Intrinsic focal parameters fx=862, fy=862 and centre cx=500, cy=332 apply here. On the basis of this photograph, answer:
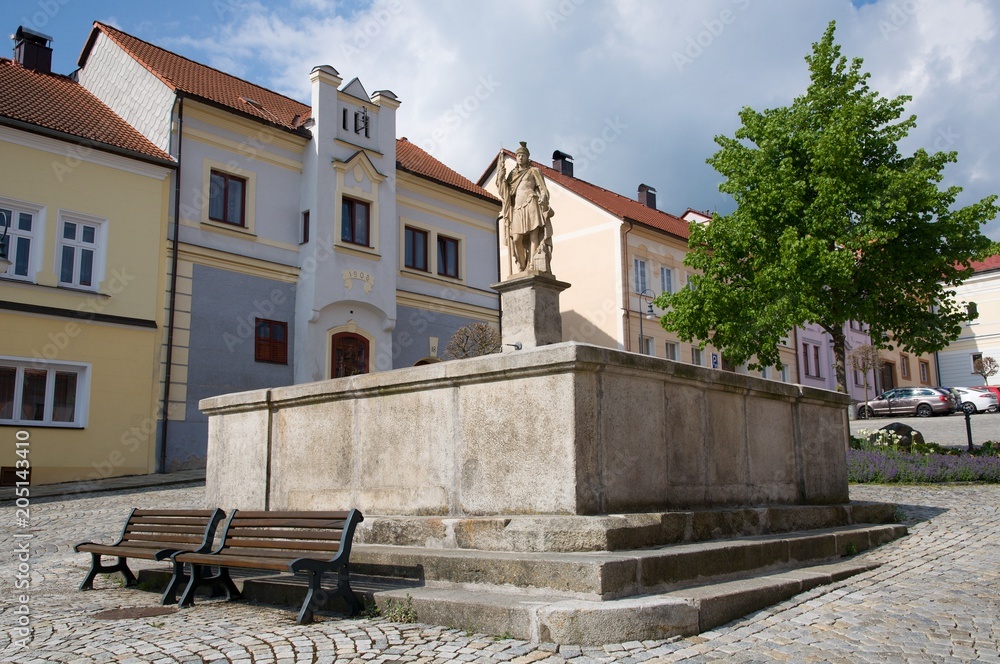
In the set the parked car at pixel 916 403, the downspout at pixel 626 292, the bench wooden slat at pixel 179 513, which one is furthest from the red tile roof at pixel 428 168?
the parked car at pixel 916 403

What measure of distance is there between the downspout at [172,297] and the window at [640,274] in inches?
759

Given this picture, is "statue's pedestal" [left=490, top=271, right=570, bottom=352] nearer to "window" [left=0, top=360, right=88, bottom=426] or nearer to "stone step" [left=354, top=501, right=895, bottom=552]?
"stone step" [left=354, top=501, right=895, bottom=552]

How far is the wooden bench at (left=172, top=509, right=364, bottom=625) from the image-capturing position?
226 inches

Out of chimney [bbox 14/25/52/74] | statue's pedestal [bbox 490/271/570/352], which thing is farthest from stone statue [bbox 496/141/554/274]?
chimney [bbox 14/25/52/74]

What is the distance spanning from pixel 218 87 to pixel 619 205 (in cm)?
1985

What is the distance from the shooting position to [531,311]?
999 cm

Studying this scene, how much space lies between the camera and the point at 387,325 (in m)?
23.5

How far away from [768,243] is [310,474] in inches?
602

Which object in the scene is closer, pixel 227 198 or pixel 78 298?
pixel 78 298

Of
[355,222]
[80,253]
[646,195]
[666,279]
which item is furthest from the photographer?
[646,195]

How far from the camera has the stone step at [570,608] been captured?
16.2ft

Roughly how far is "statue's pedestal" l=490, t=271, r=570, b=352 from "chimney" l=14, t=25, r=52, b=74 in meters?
17.5

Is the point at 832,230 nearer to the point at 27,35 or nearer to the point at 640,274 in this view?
the point at 640,274

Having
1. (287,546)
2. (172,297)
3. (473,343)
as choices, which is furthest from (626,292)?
(287,546)
